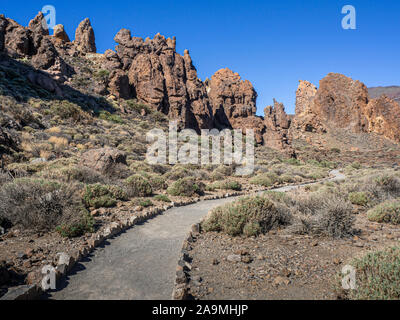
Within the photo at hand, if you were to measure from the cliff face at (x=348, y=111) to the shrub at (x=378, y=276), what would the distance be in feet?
187

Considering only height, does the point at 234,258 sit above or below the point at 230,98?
below

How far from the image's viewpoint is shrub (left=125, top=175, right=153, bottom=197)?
414 inches

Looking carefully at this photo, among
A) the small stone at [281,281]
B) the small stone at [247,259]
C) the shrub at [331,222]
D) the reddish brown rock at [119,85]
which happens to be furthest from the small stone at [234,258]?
the reddish brown rock at [119,85]

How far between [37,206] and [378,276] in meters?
7.20

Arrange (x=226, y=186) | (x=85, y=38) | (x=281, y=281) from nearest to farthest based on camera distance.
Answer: (x=281, y=281), (x=226, y=186), (x=85, y=38)

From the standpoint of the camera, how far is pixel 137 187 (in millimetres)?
10680

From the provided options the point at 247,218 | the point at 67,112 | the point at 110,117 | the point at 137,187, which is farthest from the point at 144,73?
the point at 247,218

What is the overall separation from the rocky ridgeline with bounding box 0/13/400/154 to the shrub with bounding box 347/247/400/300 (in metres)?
34.8

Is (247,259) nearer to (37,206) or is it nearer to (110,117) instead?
(37,206)

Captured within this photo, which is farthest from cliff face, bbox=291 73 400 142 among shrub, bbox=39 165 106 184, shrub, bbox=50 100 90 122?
shrub, bbox=39 165 106 184

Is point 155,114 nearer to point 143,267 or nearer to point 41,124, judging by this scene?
point 41,124

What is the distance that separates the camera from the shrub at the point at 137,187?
10516 mm

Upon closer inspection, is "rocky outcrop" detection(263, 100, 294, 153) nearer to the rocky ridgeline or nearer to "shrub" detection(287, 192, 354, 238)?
the rocky ridgeline
